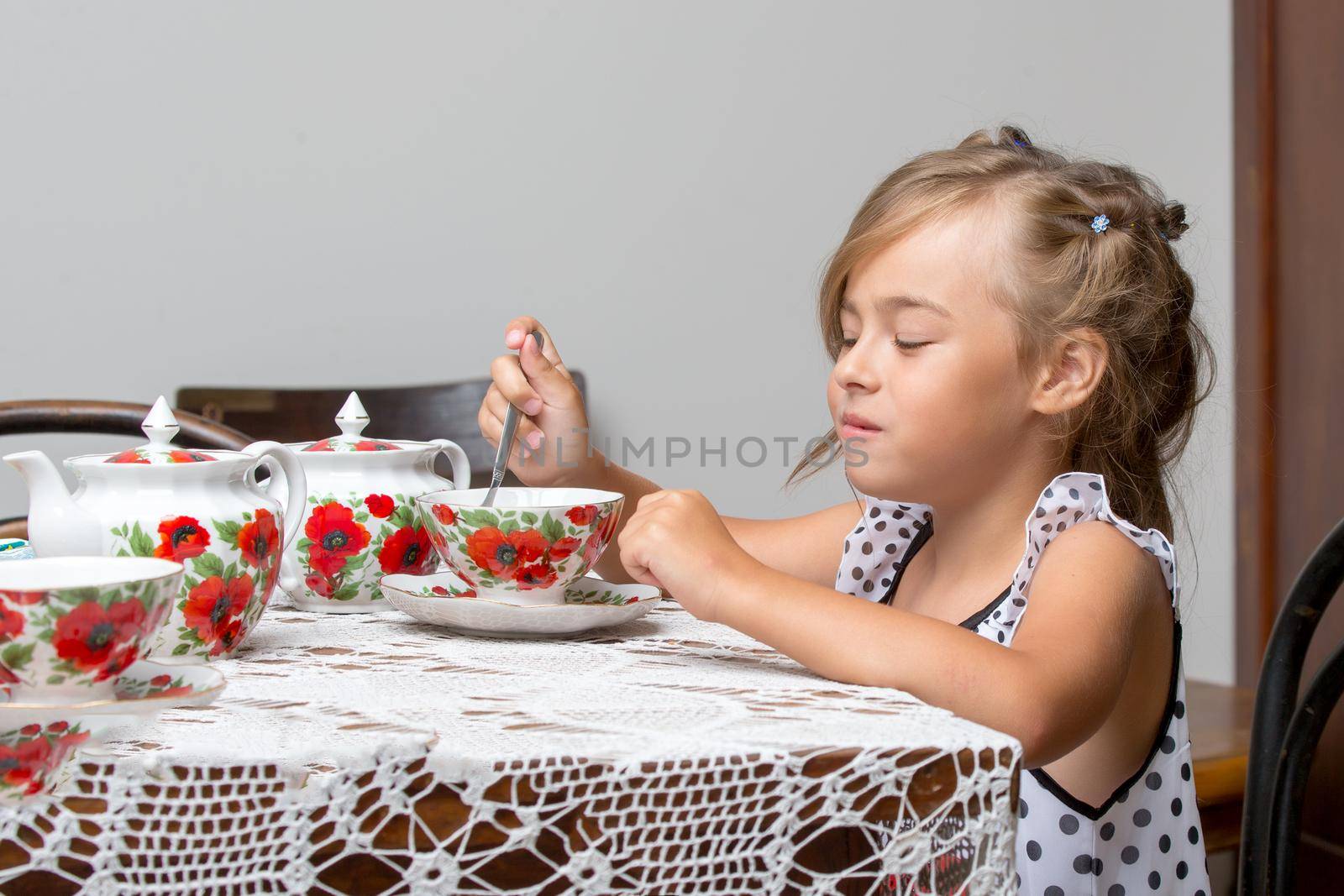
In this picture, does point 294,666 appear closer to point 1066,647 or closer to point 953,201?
point 1066,647

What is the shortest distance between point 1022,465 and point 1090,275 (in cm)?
15

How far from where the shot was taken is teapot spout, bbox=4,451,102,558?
666 mm

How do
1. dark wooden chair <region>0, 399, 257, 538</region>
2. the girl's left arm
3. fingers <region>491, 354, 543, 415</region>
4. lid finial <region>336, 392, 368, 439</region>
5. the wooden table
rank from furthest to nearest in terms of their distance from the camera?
the wooden table < dark wooden chair <region>0, 399, 257, 538</region> < fingers <region>491, 354, 543, 415</region> < lid finial <region>336, 392, 368, 439</region> < the girl's left arm

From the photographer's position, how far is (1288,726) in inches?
30.5

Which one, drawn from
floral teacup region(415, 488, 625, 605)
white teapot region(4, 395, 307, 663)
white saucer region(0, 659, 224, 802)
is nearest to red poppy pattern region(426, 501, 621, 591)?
floral teacup region(415, 488, 625, 605)

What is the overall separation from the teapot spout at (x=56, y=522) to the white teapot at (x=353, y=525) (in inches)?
6.4

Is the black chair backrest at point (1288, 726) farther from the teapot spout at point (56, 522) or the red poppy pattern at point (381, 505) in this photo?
the teapot spout at point (56, 522)

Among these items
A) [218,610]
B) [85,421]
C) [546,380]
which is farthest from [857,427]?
[85,421]

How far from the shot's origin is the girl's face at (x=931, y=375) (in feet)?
2.99

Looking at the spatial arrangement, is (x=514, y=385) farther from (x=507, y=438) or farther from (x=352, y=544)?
(x=352, y=544)

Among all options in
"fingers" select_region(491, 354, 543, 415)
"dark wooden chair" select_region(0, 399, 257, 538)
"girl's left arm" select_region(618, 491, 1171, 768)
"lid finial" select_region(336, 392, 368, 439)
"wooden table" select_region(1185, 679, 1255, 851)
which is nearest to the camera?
"girl's left arm" select_region(618, 491, 1171, 768)

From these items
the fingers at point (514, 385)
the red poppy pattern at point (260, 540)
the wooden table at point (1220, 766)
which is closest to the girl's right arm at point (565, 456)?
the fingers at point (514, 385)

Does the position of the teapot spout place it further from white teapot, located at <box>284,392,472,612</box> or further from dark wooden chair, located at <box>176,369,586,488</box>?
dark wooden chair, located at <box>176,369,586,488</box>

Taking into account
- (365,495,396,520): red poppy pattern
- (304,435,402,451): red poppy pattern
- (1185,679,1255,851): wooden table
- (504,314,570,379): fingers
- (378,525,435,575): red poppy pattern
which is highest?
(504,314,570,379): fingers
